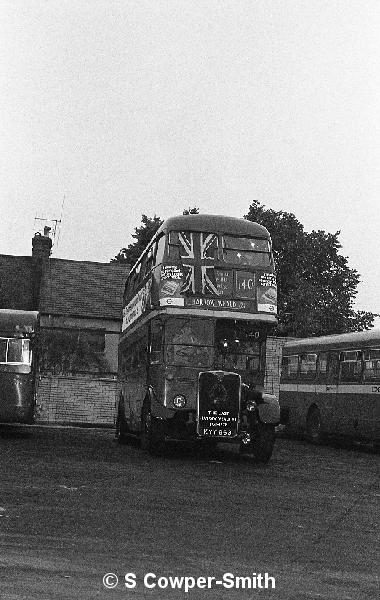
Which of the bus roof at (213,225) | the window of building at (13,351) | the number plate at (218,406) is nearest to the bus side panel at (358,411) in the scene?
the number plate at (218,406)

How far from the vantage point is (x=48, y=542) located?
26.1ft

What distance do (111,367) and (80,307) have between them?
2.72 meters

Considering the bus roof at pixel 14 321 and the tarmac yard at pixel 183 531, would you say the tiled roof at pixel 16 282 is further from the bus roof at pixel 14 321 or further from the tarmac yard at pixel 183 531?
the tarmac yard at pixel 183 531

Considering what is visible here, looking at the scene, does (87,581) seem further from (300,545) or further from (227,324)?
(227,324)

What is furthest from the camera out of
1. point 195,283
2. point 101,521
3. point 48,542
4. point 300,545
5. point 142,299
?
point 142,299

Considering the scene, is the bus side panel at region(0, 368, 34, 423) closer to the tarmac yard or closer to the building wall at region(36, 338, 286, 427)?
the tarmac yard

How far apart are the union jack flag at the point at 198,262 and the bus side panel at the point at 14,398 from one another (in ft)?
26.2

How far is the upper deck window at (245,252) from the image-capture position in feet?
59.0

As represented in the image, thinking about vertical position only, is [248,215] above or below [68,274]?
above

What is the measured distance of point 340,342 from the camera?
25.0 meters

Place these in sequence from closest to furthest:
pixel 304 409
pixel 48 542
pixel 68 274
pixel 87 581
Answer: pixel 87 581 < pixel 48 542 < pixel 304 409 < pixel 68 274

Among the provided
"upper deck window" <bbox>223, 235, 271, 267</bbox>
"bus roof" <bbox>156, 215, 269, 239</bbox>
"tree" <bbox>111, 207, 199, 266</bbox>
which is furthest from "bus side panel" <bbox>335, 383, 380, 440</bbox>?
"tree" <bbox>111, 207, 199, 266</bbox>

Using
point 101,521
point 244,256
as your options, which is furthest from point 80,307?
point 101,521

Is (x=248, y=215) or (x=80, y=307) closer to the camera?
(x=80, y=307)
